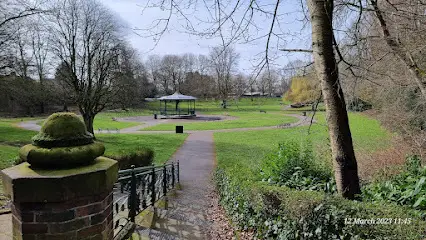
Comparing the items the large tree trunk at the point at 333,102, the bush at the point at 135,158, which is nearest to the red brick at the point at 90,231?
the large tree trunk at the point at 333,102

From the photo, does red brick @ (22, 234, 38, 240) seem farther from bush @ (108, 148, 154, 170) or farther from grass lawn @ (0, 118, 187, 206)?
grass lawn @ (0, 118, 187, 206)

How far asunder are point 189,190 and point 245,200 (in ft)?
16.5

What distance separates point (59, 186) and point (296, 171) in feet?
13.1

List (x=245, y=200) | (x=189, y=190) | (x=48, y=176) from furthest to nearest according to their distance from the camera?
1. (x=189, y=190)
2. (x=245, y=200)
3. (x=48, y=176)

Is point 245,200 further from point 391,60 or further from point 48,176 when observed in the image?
point 391,60

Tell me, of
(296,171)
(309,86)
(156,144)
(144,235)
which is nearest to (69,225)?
(144,235)

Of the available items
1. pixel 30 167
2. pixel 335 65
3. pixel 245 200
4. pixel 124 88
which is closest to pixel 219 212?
pixel 245 200

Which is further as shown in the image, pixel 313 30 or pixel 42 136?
pixel 313 30

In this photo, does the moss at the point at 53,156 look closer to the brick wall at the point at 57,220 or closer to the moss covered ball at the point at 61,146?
the moss covered ball at the point at 61,146

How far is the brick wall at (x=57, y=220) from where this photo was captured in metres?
1.60

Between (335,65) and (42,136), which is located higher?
(335,65)

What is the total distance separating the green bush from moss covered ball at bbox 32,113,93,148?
344 cm

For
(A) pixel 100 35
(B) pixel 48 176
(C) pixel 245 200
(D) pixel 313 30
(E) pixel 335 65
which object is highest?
(A) pixel 100 35

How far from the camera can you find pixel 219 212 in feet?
23.0
